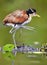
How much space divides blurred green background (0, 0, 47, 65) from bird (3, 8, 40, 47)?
0.05 metres

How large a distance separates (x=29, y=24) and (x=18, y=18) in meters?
0.20

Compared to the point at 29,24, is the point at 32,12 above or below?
above

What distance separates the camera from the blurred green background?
10.3 feet

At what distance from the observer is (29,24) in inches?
124

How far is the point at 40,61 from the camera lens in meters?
2.51

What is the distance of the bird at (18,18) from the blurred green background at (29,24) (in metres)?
0.05

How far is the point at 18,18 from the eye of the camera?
323 cm

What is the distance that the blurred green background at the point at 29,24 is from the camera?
10.3 ft

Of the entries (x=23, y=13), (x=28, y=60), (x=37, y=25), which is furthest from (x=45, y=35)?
(x=28, y=60)

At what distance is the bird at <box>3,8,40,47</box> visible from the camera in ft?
10.5

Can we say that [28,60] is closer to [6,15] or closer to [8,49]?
[8,49]

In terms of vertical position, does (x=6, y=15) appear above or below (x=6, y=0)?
below

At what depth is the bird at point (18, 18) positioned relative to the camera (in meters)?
3.20

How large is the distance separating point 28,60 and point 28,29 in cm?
70
